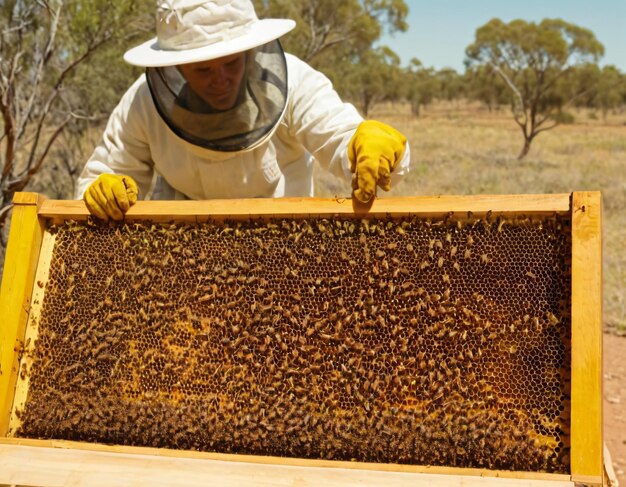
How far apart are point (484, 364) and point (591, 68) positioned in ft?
107

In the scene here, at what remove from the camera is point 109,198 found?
2.60 metres

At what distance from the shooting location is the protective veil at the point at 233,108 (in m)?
3.02

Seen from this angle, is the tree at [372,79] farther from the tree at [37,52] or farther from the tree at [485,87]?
the tree at [37,52]

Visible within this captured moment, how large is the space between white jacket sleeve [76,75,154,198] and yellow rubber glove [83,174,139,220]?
0.62 meters

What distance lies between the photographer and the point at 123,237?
2695mm

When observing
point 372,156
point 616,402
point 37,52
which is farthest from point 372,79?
point 372,156

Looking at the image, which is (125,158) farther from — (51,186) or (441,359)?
(51,186)

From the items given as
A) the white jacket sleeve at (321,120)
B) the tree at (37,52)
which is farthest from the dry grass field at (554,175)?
the tree at (37,52)

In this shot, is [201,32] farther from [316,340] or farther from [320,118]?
[316,340]

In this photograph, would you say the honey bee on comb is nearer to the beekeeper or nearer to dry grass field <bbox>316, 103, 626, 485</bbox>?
the beekeeper

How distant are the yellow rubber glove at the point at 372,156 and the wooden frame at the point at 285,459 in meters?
0.09

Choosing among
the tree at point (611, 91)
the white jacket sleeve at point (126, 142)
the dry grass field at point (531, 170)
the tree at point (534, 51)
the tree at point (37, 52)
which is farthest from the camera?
the tree at point (611, 91)

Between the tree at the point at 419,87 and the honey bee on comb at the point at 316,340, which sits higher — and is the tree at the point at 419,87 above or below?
above

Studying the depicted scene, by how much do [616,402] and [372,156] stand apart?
13.7 feet
